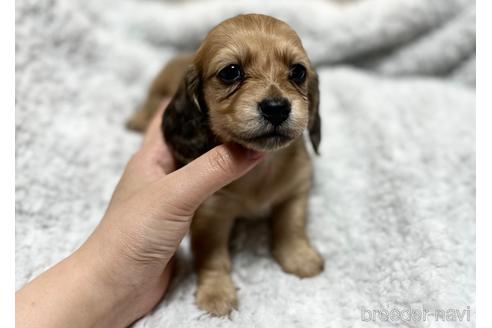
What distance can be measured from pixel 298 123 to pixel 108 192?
50.8 inches

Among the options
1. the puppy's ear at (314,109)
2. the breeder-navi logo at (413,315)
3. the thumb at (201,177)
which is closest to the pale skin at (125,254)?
the thumb at (201,177)

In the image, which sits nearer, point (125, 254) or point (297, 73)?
point (125, 254)

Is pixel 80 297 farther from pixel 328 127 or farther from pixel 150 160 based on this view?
pixel 328 127

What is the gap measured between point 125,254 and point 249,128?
67cm

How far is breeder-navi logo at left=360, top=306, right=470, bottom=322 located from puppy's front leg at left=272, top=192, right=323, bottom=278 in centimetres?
33

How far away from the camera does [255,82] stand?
1.82m

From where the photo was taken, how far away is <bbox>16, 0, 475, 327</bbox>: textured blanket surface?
2.01 meters

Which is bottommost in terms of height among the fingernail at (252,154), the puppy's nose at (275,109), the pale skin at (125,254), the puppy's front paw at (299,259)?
the puppy's front paw at (299,259)

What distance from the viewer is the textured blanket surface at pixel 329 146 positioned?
2008mm

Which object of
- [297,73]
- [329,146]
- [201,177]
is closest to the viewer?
[201,177]

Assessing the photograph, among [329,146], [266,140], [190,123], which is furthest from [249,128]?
[329,146]

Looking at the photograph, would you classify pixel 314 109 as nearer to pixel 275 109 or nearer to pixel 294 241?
pixel 275 109

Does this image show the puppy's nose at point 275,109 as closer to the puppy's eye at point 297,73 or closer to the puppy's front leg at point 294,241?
the puppy's eye at point 297,73

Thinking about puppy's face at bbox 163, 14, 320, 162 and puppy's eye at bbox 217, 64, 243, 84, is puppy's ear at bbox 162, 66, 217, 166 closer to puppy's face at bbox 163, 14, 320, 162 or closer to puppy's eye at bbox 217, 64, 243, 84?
puppy's face at bbox 163, 14, 320, 162
